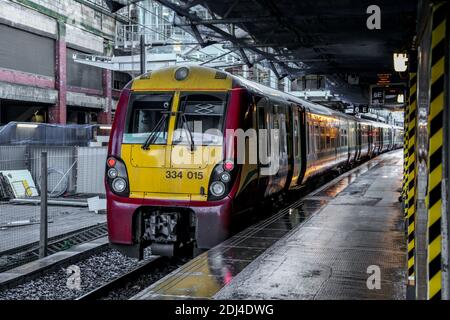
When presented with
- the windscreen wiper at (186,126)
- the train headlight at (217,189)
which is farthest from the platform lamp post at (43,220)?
the train headlight at (217,189)

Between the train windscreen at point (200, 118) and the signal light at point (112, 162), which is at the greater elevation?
the train windscreen at point (200, 118)

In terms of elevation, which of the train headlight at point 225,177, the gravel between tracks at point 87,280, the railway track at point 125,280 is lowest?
the gravel between tracks at point 87,280

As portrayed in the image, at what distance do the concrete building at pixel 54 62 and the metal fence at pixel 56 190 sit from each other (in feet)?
32.8

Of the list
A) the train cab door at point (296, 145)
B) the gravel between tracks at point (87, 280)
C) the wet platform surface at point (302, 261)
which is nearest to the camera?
the wet platform surface at point (302, 261)

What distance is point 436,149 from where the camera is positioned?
346 cm

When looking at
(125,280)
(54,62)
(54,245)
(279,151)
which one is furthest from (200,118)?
(54,62)

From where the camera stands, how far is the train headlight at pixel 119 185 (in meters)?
7.71

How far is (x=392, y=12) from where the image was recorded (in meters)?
11.5

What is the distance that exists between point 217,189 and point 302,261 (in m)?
1.57

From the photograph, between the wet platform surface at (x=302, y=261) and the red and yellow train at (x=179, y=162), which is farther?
the red and yellow train at (x=179, y=162)

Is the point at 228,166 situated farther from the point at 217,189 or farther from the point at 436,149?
the point at 436,149

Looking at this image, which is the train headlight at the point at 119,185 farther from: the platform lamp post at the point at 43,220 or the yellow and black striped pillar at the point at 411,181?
the yellow and black striped pillar at the point at 411,181

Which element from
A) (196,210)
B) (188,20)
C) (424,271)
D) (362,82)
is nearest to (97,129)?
(188,20)
